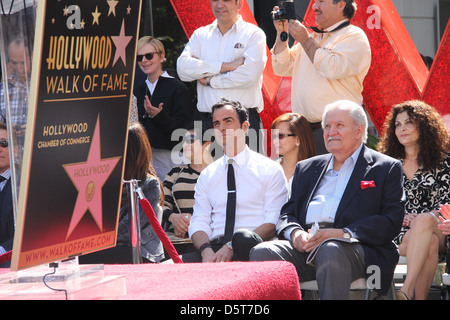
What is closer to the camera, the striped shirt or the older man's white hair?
the older man's white hair

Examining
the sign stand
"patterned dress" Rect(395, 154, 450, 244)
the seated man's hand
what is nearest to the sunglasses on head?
the seated man's hand

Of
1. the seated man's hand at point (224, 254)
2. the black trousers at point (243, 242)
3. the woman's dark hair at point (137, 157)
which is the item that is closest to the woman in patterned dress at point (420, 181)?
the black trousers at point (243, 242)

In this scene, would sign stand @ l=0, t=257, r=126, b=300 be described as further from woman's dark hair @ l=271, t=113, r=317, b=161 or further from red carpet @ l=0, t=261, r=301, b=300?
woman's dark hair @ l=271, t=113, r=317, b=161

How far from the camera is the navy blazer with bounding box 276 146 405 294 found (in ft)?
11.9

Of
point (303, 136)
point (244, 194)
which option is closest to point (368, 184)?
point (244, 194)

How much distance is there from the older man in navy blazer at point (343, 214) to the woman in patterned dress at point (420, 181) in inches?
21.7

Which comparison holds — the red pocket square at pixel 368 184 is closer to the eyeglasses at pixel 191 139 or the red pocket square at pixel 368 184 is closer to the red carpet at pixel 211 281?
the red carpet at pixel 211 281

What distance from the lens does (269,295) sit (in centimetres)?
184

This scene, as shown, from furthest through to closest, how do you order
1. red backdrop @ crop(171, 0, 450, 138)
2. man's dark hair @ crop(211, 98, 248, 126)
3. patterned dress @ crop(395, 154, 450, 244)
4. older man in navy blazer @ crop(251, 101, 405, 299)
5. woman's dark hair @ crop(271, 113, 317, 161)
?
1. red backdrop @ crop(171, 0, 450, 138)
2. woman's dark hair @ crop(271, 113, 317, 161)
3. man's dark hair @ crop(211, 98, 248, 126)
4. patterned dress @ crop(395, 154, 450, 244)
5. older man in navy blazer @ crop(251, 101, 405, 299)

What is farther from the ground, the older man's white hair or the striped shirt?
the older man's white hair

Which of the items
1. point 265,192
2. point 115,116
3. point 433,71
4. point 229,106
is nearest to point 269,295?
point 115,116

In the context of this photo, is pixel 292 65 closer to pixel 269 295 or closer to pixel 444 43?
pixel 444 43

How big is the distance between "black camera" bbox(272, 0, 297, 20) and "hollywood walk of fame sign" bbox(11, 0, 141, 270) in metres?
3.26

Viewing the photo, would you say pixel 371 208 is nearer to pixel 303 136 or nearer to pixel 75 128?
pixel 303 136
